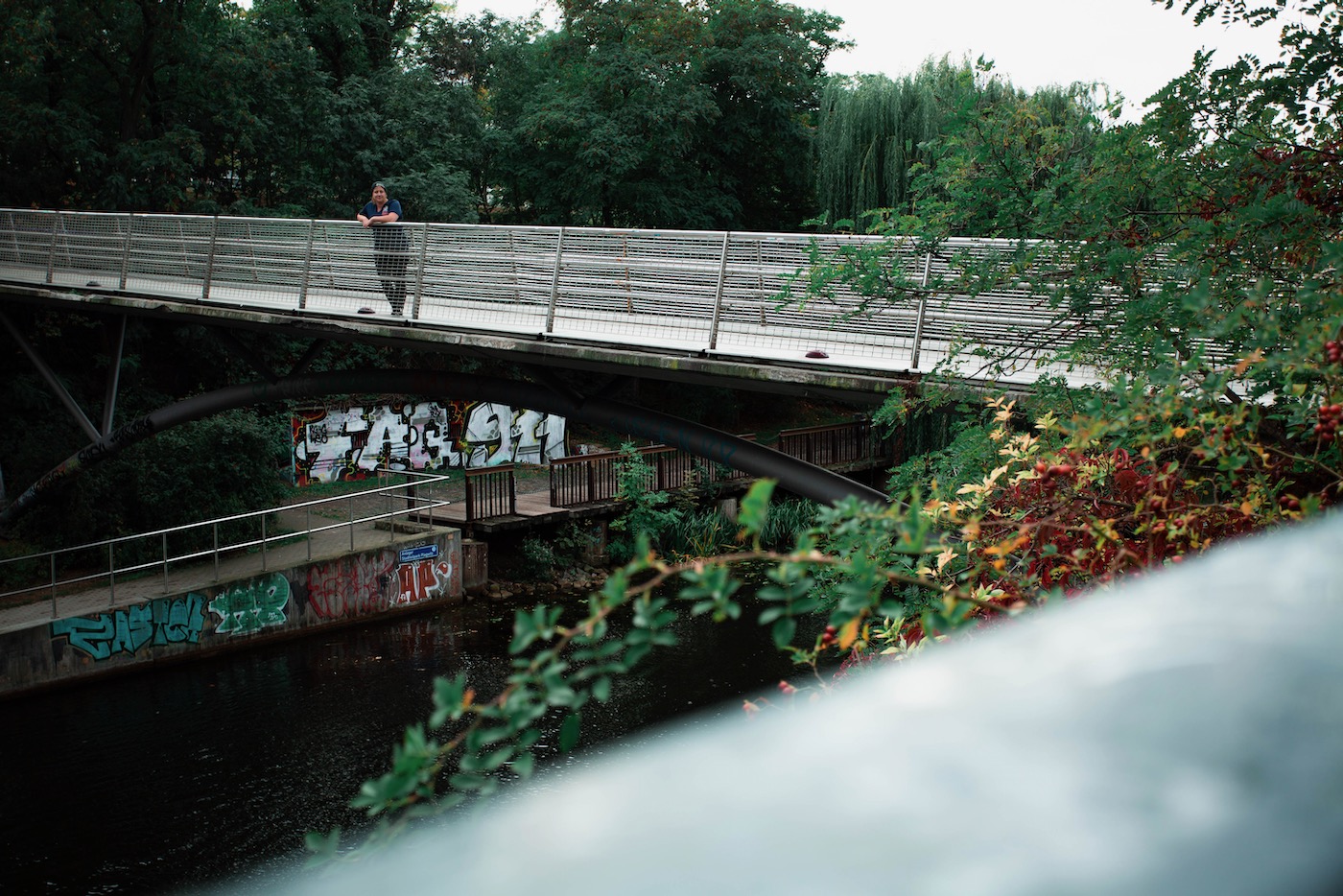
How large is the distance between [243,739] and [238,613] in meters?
3.17

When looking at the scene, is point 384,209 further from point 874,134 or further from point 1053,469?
point 874,134

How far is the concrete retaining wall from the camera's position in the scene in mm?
13109

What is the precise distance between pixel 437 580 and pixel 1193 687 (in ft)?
55.9

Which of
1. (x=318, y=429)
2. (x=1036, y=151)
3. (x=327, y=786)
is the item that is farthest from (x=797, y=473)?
(x=318, y=429)

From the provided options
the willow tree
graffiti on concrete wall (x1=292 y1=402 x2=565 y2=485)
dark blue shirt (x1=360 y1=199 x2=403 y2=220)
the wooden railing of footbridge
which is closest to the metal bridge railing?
the wooden railing of footbridge

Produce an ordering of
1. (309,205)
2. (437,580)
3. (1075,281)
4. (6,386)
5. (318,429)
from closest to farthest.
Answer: (1075,281) → (437,580) → (6,386) → (318,429) → (309,205)

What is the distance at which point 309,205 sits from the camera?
22.9 metres

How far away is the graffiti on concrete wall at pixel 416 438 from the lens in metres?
21.4

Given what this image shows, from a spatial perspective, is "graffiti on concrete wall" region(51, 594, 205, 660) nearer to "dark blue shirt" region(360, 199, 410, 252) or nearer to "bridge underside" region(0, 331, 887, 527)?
"bridge underside" region(0, 331, 887, 527)

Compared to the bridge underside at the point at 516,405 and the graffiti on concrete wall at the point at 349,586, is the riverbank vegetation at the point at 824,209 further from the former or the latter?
the graffiti on concrete wall at the point at 349,586

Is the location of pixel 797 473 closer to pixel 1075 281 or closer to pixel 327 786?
pixel 1075 281

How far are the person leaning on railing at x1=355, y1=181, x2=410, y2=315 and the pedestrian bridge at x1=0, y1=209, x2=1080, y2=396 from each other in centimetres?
12

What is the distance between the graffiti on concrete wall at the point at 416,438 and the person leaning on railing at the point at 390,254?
9.46 m

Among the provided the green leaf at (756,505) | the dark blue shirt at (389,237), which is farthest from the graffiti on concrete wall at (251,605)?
the green leaf at (756,505)
